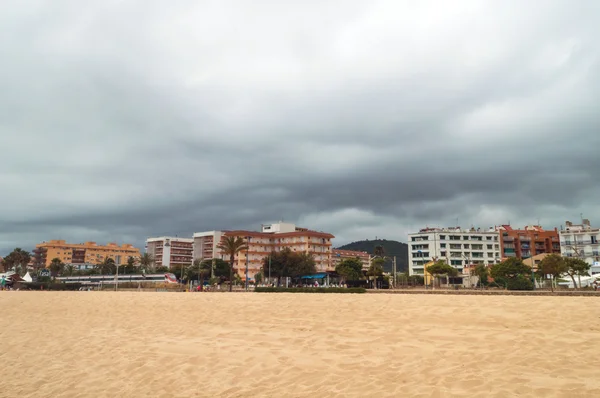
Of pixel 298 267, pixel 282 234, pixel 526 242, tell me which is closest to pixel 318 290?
pixel 298 267

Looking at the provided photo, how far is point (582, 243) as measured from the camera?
375ft

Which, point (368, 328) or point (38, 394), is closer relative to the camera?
point (38, 394)

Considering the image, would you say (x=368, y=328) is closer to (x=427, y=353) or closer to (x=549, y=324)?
(x=427, y=353)

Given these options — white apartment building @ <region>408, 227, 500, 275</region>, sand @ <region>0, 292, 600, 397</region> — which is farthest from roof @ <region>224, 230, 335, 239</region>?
sand @ <region>0, 292, 600, 397</region>

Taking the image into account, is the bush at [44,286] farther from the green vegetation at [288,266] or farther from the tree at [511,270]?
the tree at [511,270]

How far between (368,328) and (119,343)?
331 inches

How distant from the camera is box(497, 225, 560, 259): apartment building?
137375mm

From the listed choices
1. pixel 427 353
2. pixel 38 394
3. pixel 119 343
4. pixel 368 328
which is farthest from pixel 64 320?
pixel 427 353

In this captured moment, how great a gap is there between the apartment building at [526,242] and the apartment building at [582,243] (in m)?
19.5

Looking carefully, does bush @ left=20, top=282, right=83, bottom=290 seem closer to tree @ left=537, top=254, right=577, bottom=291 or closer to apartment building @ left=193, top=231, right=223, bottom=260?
tree @ left=537, top=254, right=577, bottom=291

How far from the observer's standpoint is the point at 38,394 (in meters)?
10.8

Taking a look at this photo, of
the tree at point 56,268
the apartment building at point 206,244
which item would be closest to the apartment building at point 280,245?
the apartment building at point 206,244

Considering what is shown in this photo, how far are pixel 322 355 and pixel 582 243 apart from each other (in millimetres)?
124817

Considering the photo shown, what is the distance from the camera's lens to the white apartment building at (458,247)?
5418 inches
